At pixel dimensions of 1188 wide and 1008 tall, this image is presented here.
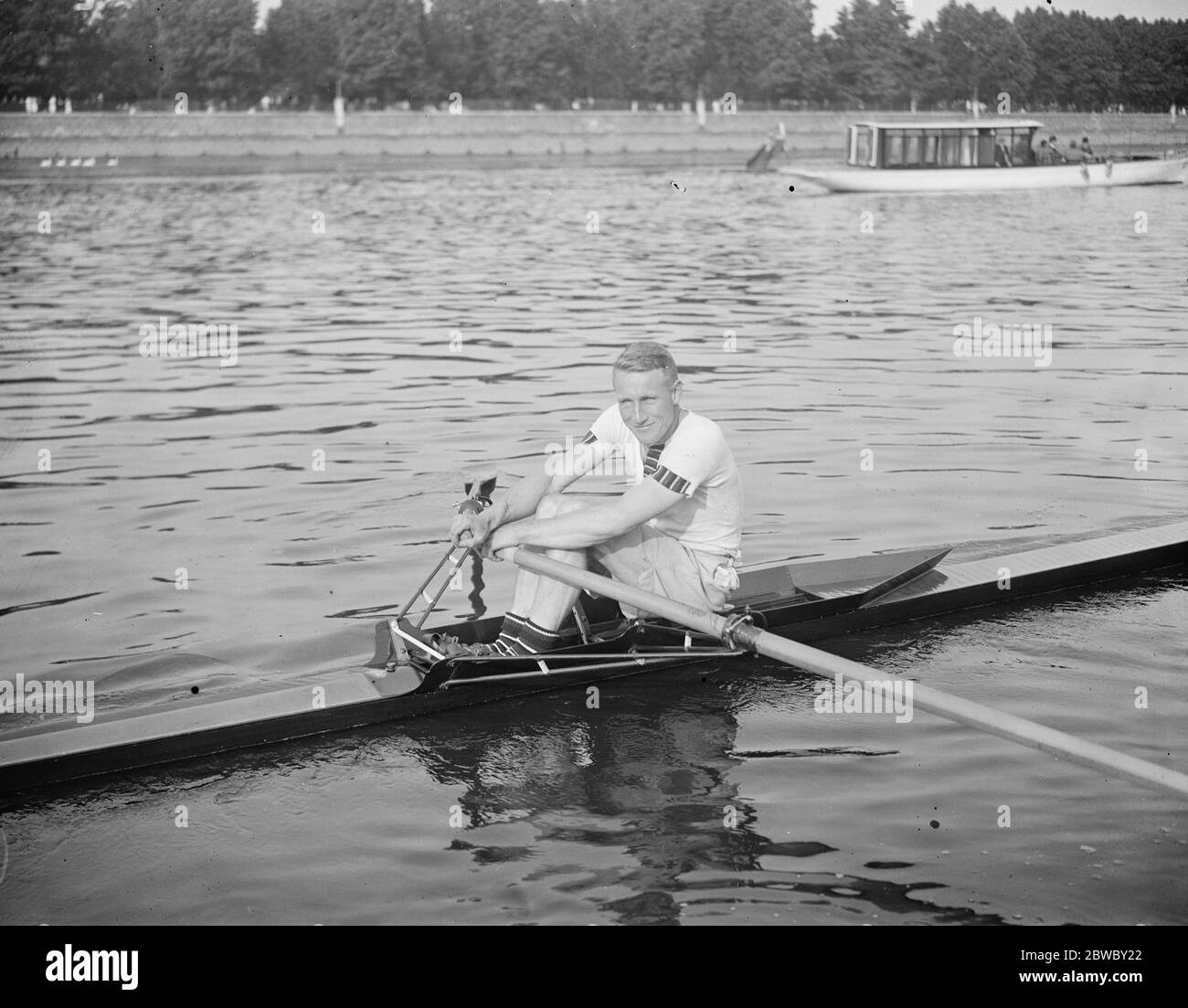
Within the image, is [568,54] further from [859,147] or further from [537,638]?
[537,638]

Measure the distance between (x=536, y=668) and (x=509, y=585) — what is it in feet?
9.45

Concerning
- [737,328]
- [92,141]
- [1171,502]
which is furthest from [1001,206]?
[92,141]

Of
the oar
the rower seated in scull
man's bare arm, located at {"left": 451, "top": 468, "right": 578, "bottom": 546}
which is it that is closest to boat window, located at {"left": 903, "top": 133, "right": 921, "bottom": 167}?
the rower seated in scull

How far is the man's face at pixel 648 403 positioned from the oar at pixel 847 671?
0.84m

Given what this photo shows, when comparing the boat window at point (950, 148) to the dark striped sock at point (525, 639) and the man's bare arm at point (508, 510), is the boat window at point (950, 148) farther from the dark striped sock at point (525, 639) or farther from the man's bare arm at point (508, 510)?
the dark striped sock at point (525, 639)

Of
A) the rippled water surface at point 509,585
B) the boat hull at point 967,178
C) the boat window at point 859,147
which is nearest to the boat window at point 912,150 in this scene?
the boat hull at point 967,178

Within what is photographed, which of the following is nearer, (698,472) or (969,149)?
(698,472)

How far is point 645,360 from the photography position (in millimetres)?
7359

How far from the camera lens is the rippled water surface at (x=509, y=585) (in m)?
6.37

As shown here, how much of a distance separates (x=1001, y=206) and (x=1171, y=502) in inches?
1609

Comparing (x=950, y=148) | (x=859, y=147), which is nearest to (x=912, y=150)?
(x=950, y=148)

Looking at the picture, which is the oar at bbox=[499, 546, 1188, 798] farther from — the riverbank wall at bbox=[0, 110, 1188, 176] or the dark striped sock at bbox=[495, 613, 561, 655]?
the riverbank wall at bbox=[0, 110, 1188, 176]

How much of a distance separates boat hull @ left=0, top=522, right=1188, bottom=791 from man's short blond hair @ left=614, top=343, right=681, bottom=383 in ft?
5.41

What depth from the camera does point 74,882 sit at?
20.7 feet
